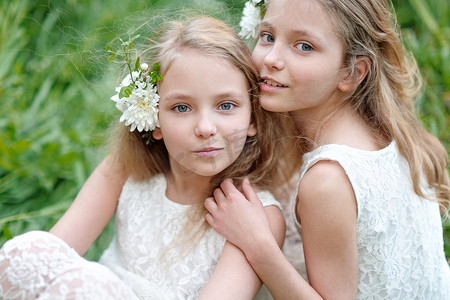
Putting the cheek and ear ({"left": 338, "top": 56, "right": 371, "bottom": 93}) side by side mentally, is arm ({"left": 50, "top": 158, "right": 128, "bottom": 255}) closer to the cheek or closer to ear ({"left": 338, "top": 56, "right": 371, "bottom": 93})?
the cheek

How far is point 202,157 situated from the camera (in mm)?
1938

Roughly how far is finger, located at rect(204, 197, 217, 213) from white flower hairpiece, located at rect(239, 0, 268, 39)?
2.17ft

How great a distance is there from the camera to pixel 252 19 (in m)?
2.19

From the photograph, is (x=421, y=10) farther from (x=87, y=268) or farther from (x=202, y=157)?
(x=87, y=268)

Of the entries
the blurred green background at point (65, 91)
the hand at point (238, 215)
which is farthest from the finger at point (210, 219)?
the blurred green background at point (65, 91)

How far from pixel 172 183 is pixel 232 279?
579 millimetres

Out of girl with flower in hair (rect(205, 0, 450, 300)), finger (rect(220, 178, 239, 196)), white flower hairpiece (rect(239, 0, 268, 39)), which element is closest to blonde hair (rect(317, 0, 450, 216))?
girl with flower in hair (rect(205, 0, 450, 300))

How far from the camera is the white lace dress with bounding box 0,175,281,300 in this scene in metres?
1.64

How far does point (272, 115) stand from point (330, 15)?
1.52 feet

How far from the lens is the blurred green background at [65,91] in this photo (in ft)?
8.20

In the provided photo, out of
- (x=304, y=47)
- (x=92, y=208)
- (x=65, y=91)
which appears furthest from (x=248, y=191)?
(x=65, y=91)

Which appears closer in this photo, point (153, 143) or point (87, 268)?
point (87, 268)

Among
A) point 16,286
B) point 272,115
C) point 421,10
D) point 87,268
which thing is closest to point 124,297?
point 87,268

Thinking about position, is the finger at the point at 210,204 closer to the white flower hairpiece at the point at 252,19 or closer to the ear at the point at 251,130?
the ear at the point at 251,130
